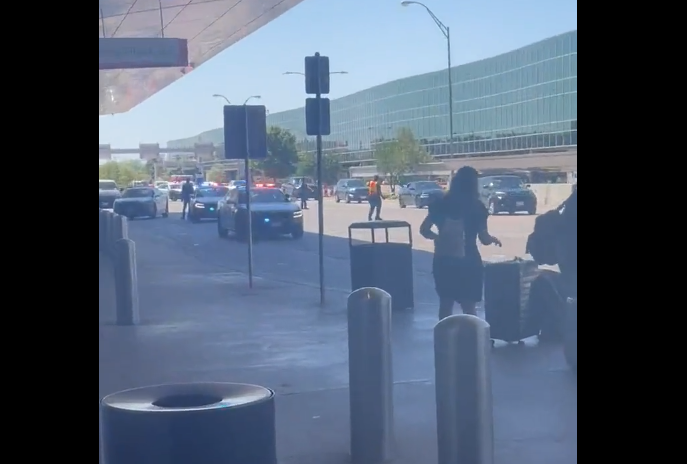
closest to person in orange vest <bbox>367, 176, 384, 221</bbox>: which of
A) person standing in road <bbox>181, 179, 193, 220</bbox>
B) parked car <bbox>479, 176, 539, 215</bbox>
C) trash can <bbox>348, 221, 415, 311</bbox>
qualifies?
trash can <bbox>348, 221, 415, 311</bbox>

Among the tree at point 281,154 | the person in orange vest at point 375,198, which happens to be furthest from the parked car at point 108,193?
the person in orange vest at point 375,198

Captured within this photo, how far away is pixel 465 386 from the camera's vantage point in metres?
3.33

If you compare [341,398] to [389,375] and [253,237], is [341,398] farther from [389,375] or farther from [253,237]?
[253,237]

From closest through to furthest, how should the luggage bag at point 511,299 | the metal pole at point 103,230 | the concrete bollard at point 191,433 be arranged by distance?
the concrete bollard at point 191,433 → the metal pole at point 103,230 → the luggage bag at point 511,299

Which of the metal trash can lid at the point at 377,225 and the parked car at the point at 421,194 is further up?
the parked car at the point at 421,194

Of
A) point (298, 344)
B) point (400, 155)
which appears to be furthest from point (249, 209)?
point (298, 344)

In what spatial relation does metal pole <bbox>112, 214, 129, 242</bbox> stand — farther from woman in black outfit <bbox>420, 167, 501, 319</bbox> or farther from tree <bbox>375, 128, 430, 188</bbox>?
woman in black outfit <bbox>420, 167, 501, 319</bbox>

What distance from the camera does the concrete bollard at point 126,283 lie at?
11.2ft

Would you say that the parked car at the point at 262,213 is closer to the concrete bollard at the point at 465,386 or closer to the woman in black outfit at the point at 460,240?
the woman in black outfit at the point at 460,240

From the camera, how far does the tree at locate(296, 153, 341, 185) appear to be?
3.40 metres

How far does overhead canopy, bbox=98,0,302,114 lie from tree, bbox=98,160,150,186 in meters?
0.19

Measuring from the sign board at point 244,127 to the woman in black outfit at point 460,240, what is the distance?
779 mm
